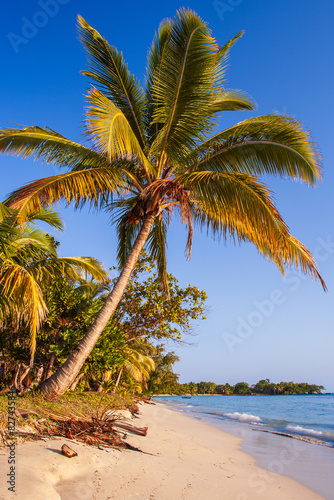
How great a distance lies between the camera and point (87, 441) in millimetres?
4840

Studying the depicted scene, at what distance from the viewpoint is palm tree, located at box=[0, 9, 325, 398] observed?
21.7 ft

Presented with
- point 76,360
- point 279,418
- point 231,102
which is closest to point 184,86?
point 231,102

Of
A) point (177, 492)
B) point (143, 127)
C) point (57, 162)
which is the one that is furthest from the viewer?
point (143, 127)

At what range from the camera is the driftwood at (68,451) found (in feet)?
13.4

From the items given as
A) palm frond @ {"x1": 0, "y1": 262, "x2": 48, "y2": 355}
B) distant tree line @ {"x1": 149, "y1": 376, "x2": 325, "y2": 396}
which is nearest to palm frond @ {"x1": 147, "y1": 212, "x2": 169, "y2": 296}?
palm frond @ {"x1": 0, "y1": 262, "x2": 48, "y2": 355}

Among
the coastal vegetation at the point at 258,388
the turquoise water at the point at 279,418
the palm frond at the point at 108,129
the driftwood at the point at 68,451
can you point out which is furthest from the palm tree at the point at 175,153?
the coastal vegetation at the point at 258,388

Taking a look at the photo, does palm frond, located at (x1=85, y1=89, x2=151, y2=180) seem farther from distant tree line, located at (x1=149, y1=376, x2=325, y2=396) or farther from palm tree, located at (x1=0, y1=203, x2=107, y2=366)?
distant tree line, located at (x1=149, y1=376, x2=325, y2=396)

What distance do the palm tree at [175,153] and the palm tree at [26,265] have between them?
654mm

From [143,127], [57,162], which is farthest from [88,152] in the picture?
[143,127]

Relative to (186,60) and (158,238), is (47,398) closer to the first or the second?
(158,238)

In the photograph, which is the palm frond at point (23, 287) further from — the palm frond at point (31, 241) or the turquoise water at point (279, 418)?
the turquoise water at point (279, 418)

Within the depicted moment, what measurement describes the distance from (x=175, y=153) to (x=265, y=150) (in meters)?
2.09

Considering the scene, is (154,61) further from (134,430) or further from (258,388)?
(258,388)

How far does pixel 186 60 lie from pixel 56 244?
24.3ft
